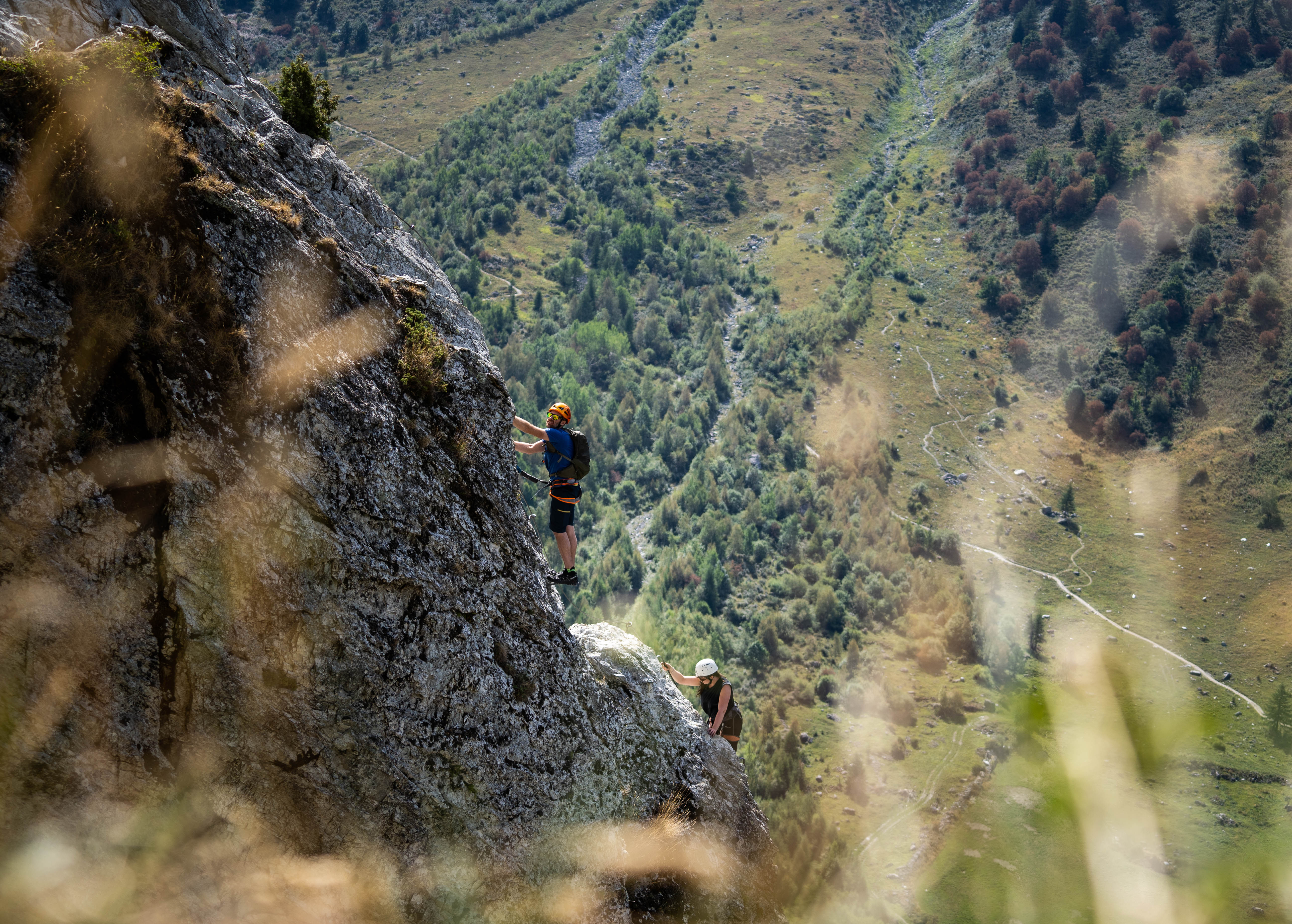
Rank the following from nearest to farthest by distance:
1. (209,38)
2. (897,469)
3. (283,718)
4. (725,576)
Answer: (283,718)
(209,38)
(725,576)
(897,469)

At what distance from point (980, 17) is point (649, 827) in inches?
7400

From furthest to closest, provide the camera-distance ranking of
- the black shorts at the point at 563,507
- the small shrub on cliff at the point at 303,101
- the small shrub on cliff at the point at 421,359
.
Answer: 1. the small shrub on cliff at the point at 303,101
2. the black shorts at the point at 563,507
3. the small shrub on cliff at the point at 421,359

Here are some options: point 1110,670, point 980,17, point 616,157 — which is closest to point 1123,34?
point 980,17

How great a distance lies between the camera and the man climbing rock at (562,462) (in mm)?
15750

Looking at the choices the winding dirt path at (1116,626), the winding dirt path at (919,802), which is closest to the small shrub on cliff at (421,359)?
the winding dirt path at (919,802)

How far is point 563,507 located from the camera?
1645cm

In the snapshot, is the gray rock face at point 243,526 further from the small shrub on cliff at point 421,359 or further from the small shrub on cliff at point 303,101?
the small shrub on cliff at point 303,101

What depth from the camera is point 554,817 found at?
45.8 feet

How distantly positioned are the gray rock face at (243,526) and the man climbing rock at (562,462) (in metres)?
1.55

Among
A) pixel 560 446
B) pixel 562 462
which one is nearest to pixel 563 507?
pixel 562 462

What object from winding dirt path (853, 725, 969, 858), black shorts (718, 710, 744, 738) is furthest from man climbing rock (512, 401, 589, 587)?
winding dirt path (853, 725, 969, 858)

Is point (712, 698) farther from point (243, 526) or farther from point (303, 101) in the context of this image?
point (303, 101)

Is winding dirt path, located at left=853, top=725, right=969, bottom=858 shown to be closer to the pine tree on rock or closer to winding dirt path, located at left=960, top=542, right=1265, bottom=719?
winding dirt path, located at left=960, top=542, right=1265, bottom=719

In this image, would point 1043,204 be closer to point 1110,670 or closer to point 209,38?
point 1110,670
